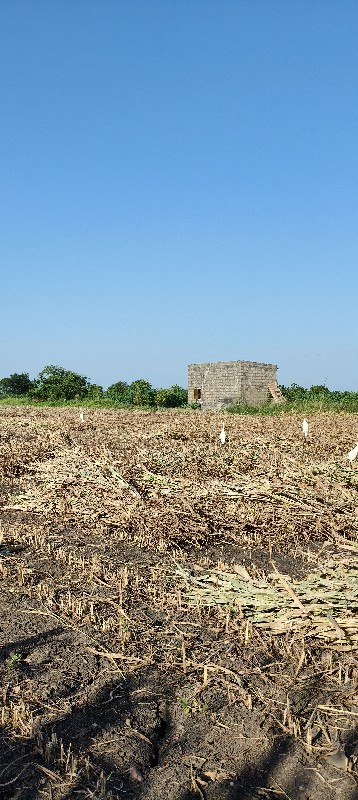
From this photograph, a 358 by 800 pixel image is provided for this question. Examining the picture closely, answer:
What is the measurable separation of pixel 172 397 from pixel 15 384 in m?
18.5

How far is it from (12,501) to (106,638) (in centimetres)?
365

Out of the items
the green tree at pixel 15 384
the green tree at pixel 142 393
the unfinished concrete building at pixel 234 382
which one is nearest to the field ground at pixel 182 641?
the unfinished concrete building at pixel 234 382

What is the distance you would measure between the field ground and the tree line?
38986mm

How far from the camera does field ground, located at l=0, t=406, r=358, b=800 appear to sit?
2309 millimetres

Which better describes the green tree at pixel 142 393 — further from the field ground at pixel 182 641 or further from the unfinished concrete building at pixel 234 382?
the field ground at pixel 182 641

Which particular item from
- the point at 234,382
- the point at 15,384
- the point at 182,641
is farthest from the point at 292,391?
the point at 182,641

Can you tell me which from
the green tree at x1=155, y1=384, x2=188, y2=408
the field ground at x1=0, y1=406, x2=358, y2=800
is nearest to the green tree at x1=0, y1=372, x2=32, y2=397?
the green tree at x1=155, y1=384, x2=188, y2=408

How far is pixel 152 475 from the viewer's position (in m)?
6.41

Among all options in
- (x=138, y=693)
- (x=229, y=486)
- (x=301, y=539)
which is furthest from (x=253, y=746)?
(x=229, y=486)

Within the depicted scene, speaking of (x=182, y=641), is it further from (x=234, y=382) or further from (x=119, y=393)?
(x=119, y=393)

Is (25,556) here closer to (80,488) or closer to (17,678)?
(80,488)

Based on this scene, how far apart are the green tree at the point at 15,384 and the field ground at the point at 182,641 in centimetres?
5219

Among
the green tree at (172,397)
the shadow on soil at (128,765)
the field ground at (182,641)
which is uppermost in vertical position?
the green tree at (172,397)

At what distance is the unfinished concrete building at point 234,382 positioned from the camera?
3984 centimetres
